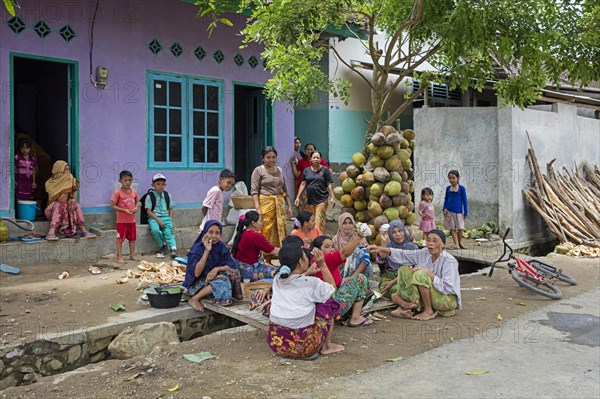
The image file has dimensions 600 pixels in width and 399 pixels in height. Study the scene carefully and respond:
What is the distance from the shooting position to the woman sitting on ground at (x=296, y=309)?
486cm

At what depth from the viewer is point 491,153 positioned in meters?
12.9

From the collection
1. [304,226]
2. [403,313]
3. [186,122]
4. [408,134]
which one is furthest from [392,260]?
[186,122]

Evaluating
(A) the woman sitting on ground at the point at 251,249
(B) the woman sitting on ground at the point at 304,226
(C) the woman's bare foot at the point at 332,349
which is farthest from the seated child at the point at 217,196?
(C) the woman's bare foot at the point at 332,349

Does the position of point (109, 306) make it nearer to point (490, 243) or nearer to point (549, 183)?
point (490, 243)

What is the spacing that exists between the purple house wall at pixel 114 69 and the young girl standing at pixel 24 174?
264mm

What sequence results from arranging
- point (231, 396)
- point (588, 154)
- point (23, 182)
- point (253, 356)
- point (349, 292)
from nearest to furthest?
point (231, 396)
point (253, 356)
point (349, 292)
point (23, 182)
point (588, 154)

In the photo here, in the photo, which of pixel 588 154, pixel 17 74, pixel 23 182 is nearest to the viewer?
pixel 23 182

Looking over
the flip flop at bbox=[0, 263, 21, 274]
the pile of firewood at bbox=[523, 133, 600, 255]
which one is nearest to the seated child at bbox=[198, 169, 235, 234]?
the flip flop at bbox=[0, 263, 21, 274]

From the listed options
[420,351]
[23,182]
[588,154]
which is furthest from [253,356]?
[588,154]

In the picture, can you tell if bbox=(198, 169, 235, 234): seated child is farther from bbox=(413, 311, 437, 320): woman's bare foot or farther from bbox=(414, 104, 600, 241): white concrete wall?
bbox=(414, 104, 600, 241): white concrete wall

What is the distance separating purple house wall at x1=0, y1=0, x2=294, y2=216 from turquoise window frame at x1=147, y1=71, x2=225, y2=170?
7 centimetres

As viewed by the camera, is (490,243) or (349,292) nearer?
(349,292)

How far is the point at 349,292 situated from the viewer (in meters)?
5.83

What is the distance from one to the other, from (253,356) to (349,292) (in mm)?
1255
